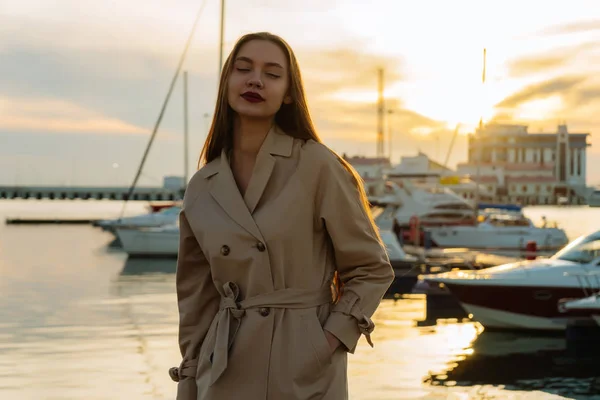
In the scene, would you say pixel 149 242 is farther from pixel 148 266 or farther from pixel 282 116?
pixel 282 116

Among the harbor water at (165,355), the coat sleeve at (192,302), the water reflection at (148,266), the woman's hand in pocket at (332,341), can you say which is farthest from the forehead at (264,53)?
the water reflection at (148,266)

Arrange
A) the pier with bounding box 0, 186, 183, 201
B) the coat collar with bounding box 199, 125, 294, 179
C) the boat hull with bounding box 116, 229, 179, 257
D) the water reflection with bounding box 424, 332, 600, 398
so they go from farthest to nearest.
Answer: the pier with bounding box 0, 186, 183, 201, the boat hull with bounding box 116, 229, 179, 257, the water reflection with bounding box 424, 332, 600, 398, the coat collar with bounding box 199, 125, 294, 179

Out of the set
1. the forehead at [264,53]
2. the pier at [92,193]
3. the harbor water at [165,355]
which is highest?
the forehead at [264,53]

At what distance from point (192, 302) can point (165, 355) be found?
10.8 m

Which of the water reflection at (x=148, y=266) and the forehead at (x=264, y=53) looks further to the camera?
the water reflection at (x=148, y=266)

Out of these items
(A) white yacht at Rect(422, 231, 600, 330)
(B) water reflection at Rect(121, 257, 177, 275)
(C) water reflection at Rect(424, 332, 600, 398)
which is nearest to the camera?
(C) water reflection at Rect(424, 332, 600, 398)

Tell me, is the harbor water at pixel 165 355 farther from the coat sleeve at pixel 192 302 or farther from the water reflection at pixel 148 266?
the coat sleeve at pixel 192 302

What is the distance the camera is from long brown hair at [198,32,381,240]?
273 centimetres

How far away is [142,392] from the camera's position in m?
10.6

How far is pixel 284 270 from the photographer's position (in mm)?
2602

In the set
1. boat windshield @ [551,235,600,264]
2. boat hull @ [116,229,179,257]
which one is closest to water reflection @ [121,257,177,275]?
boat hull @ [116,229,179,257]

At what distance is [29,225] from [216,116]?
65588mm

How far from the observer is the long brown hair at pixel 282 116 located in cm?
273

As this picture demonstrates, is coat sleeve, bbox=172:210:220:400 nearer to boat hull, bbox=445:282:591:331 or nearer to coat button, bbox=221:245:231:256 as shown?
coat button, bbox=221:245:231:256
